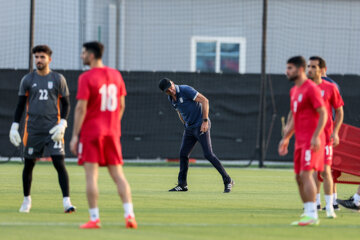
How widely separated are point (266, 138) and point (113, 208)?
1226cm

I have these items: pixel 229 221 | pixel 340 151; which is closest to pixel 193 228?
pixel 229 221

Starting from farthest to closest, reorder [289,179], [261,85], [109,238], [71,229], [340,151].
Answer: [261,85] < [289,179] < [340,151] < [71,229] < [109,238]

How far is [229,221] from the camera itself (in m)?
9.92

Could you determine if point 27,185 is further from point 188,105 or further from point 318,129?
point 188,105

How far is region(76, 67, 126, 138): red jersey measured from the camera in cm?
876

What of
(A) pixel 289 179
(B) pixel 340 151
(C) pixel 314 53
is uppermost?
(C) pixel 314 53

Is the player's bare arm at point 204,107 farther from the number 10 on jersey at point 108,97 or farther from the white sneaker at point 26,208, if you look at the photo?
the number 10 on jersey at point 108,97

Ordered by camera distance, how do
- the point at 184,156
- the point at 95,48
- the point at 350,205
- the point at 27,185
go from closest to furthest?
the point at 95,48
the point at 27,185
the point at 350,205
the point at 184,156

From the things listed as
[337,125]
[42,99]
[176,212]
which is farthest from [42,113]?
[337,125]

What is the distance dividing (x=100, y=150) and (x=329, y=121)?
11.4ft

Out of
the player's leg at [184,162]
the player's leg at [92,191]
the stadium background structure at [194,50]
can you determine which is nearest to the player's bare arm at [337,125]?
the player's leg at [92,191]

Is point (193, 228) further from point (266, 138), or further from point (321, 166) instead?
point (266, 138)

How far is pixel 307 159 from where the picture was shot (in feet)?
30.8

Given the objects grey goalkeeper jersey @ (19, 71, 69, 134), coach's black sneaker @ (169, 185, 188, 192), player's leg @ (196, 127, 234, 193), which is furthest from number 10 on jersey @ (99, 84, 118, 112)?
coach's black sneaker @ (169, 185, 188, 192)
